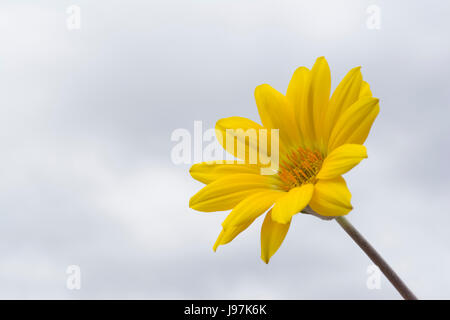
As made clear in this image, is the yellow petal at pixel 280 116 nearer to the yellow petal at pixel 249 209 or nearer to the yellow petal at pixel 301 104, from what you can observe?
the yellow petal at pixel 301 104

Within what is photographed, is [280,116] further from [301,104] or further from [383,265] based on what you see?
[383,265]

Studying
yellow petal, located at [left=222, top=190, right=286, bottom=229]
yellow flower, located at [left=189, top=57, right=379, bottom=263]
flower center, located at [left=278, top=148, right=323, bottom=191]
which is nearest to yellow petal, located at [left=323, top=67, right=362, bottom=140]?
yellow flower, located at [left=189, top=57, right=379, bottom=263]

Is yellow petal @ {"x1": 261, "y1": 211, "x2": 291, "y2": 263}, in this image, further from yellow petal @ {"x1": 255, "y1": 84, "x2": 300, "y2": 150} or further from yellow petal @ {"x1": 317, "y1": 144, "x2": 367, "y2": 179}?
yellow petal @ {"x1": 255, "y1": 84, "x2": 300, "y2": 150}

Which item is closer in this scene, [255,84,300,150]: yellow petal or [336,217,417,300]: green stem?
[336,217,417,300]: green stem

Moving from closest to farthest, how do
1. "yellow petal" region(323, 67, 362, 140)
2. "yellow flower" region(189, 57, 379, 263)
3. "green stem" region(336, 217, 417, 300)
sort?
1. "green stem" region(336, 217, 417, 300)
2. "yellow flower" region(189, 57, 379, 263)
3. "yellow petal" region(323, 67, 362, 140)

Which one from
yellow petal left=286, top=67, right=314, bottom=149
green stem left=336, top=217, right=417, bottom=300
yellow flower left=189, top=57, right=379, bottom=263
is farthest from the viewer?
yellow petal left=286, top=67, right=314, bottom=149

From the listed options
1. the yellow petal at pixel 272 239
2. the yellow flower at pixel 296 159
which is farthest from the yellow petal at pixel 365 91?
the yellow petal at pixel 272 239
